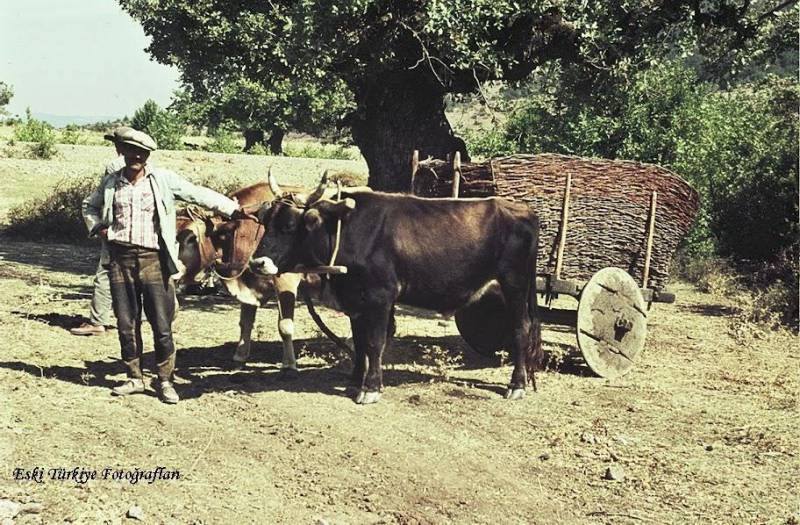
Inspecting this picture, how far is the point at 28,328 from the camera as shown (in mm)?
9789

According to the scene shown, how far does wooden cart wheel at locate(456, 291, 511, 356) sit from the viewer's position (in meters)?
9.18

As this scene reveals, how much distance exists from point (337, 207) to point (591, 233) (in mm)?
2915

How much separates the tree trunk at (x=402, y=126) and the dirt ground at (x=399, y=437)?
346cm

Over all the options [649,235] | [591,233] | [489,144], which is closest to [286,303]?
[591,233]

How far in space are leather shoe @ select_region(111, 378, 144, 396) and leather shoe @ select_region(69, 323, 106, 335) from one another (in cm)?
221

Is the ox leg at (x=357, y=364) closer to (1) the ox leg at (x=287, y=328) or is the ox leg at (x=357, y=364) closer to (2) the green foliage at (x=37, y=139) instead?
(1) the ox leg at (x=287, y=328)

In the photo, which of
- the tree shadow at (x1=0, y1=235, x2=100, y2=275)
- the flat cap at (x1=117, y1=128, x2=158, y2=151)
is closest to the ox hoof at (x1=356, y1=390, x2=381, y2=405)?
the flat cap at (x1=117, y1=128, x2=158, y2=151)

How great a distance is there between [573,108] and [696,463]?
1060 centimetres

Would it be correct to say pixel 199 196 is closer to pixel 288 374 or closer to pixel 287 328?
pixel 287 328

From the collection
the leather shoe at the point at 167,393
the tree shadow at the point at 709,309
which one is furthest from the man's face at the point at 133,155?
the tree shadow at the point at 709,309

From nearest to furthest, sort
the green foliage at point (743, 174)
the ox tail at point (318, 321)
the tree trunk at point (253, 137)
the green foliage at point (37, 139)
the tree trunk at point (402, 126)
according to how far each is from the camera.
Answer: the ox tail at point (318, 321) → the tree trunk at point (402, 126) → the green foliage at point (743, 174) → the green foliage at point (37, 139) → the tree trunk at point (253, 137)

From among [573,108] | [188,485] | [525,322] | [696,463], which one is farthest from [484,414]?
[573,108]

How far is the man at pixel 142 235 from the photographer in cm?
718

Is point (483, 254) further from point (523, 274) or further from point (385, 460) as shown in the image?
point (385, 460)
